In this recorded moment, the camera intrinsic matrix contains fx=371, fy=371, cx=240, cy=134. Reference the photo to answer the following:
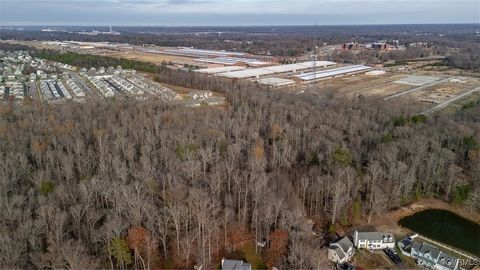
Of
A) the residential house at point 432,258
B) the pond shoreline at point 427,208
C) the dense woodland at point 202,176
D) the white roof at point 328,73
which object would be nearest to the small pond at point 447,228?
the pond shoreline at point 427,208

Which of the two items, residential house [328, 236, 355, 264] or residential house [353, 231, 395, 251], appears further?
residential house [353, 231, 395, 251]

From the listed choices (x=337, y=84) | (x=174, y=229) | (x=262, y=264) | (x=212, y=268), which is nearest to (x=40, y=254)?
(x=174, y=229)

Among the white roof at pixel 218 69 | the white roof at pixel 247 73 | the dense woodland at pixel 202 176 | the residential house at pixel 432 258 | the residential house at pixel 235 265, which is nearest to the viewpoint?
the residential house at pixel 235 265

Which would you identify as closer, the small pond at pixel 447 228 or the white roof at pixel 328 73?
the small pond at pixel 447 228

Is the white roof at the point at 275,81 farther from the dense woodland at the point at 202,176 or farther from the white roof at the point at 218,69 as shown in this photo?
the dense woodland at the point at 202,176

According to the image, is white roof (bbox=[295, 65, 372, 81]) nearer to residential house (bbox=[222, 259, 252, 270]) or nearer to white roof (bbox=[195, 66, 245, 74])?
white roof (bbox=[195, 66, 245, 74])

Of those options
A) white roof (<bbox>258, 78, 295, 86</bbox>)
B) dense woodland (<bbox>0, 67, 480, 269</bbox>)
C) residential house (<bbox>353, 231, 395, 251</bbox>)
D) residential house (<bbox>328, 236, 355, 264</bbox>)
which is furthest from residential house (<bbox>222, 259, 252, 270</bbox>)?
white roof (<bbox>258, 78, 295, 86</bbox>)
